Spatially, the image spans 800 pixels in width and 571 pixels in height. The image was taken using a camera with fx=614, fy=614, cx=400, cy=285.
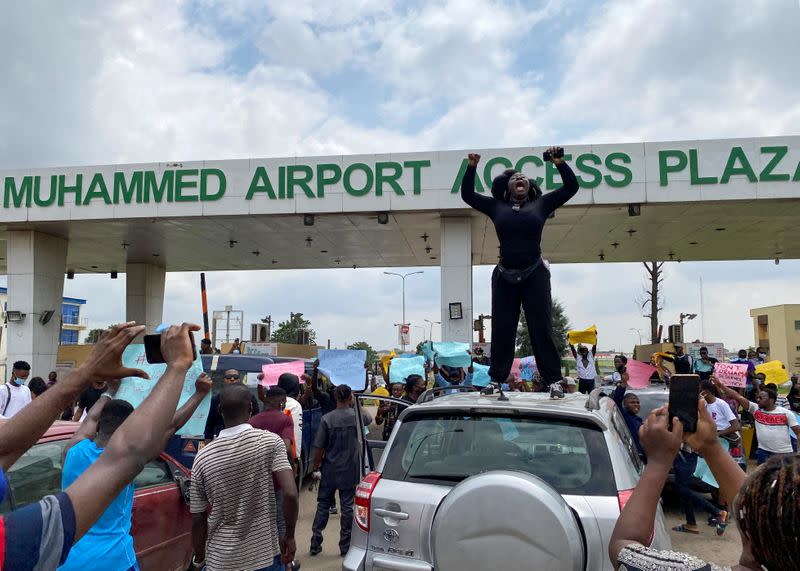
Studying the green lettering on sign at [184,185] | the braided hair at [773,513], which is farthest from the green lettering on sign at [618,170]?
the braided hair at [773,513]

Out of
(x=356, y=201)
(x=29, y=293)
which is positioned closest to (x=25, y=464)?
(x=356, y=201)

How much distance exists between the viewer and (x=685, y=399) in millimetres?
1771

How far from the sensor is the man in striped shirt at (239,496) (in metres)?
3.45

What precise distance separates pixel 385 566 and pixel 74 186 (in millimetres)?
13443

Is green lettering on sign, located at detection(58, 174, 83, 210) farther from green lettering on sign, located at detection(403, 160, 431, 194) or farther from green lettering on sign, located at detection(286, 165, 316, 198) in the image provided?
green lettering on sign, located at detection(403, 160, 431, 194)

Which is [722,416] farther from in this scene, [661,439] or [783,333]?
[783,333]

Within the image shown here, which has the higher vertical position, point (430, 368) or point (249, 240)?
point (249, 240)

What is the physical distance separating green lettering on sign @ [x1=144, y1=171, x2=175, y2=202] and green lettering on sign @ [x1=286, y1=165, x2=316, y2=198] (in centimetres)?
261

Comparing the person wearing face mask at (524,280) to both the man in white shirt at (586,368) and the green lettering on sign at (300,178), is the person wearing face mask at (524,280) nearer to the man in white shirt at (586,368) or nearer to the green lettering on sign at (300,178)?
the man in white shirt at (586,368)

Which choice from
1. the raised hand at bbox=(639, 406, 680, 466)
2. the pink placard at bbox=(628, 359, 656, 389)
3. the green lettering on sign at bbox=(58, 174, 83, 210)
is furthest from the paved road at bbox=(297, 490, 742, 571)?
the green lettering on sign at bbox=(58, 174, 83, 210)

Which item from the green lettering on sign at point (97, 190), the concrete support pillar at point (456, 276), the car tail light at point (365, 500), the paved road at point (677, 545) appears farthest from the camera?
the green lettering on sign at point (97, 190)

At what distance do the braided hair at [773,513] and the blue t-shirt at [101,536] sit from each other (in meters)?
2.63

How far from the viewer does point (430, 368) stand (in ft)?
36.0

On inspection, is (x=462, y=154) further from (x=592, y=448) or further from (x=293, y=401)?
(x=592, y=448)
